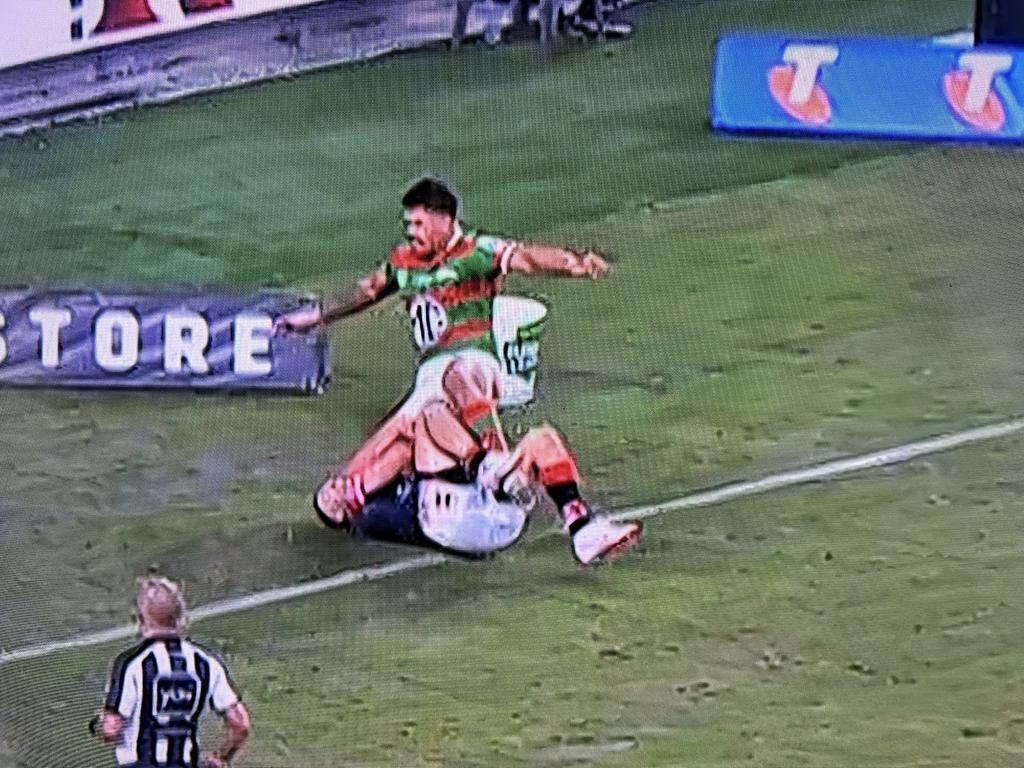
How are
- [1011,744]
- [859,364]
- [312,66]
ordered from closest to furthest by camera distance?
[1011,744] < [859,364] < [312,66]

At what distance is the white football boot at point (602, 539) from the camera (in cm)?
149

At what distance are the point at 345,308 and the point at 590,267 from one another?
22cm

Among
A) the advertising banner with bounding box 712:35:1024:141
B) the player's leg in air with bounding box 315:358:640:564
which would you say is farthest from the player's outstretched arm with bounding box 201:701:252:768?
the advertising banner with bounding box 712:35:1024:141

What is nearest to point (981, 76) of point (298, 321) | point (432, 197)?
point (432, 197)

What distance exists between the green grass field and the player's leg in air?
2cm

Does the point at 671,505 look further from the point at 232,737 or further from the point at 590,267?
the point at 232,737

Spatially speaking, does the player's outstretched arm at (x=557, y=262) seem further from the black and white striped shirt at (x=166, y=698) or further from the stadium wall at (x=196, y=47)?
the black and white striped shirt at (x=166, y=698)

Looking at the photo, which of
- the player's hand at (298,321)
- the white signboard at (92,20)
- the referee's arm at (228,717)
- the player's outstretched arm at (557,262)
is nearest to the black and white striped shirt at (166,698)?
the referee's arm at (228,717)

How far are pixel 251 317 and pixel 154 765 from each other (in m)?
0.39

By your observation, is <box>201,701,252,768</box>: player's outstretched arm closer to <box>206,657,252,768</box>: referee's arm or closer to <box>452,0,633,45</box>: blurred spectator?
<box>206,657,252,768</box>: referee's arm

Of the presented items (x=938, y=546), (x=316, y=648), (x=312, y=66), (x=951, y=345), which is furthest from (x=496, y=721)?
(x=312, y=66)

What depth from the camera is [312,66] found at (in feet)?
5.43

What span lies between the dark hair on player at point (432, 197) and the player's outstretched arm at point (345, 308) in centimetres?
7

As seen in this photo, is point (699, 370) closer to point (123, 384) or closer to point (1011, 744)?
point (1011, 744)
